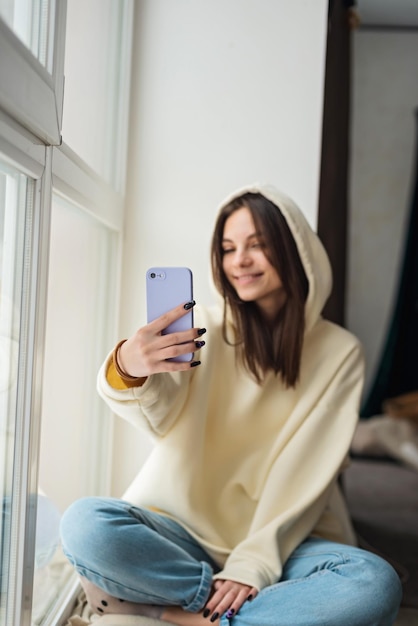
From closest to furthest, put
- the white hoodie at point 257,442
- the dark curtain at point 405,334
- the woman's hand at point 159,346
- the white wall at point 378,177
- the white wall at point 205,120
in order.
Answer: the woman's hand at point 159,346 < the white hoodie at point 257,442 < the white wall at point 205,120 < the dark curtain at point 405,334 < the white wall at point 378,177

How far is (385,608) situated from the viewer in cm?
130

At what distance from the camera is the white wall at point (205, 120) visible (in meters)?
1.79

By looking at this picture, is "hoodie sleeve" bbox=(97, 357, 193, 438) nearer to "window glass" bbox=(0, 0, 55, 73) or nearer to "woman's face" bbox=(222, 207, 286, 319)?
"woman's face" bbox=(222, 207, 286, 319)

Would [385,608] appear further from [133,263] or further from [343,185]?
[343,185]

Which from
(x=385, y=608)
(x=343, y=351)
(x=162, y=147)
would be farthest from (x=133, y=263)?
(x=385, y=608)

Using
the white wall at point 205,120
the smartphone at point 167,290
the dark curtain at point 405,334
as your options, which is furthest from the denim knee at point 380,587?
the dark curtain at point 405,334

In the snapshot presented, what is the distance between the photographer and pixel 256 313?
1611 millimetres

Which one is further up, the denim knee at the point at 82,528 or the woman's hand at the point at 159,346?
the woman's hand at the point at 159,346

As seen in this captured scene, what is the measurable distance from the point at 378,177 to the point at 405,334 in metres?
0.92

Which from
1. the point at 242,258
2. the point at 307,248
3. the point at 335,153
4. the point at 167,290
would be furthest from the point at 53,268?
the point at 335,153

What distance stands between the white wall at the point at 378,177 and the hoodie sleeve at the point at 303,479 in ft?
9.42

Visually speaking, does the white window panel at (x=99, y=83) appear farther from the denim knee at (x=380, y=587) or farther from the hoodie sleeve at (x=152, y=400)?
the denim knee at (x=380, y=587)

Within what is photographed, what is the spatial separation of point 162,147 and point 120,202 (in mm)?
170

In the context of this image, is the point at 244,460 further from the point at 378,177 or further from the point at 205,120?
the point at 378,177
